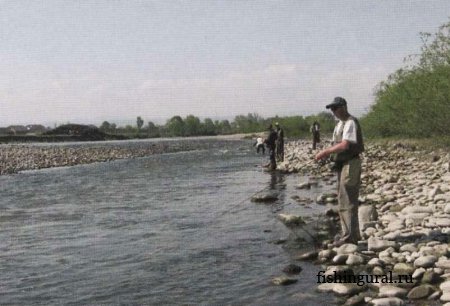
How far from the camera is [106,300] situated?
6.82 metres

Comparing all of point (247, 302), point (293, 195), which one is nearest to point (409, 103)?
point (293, 195)

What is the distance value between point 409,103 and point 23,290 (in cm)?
1997

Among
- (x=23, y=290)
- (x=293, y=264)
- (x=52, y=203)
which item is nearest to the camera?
(x=23, y=290)

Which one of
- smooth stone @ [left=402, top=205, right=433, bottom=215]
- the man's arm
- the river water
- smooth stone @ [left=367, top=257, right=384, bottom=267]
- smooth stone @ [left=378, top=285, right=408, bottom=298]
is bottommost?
the river water

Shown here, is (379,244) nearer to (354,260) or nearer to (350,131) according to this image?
(354,260)

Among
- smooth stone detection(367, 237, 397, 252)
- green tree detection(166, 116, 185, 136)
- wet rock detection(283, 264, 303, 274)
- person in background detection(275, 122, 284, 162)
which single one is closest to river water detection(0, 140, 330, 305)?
wet rock detection(283, 264, 303, 274)

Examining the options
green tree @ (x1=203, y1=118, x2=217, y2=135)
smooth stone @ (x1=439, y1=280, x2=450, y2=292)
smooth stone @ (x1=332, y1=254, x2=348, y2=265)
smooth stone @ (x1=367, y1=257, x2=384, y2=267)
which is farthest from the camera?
green tree @ (x1=203, y1=118, x2=217, y2=135)

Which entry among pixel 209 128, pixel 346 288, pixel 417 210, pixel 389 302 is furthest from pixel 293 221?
pixel 209 128

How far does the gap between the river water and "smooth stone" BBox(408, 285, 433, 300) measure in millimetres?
1084

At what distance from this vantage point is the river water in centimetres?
696

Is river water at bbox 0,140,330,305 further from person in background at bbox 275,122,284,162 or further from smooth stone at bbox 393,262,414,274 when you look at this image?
person in background at bbox 275,122,284,162

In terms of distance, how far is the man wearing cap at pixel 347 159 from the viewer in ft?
25.4

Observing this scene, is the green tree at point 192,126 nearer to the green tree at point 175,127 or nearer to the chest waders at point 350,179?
the green tree at point 175,127

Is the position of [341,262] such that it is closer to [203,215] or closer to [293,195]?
[203,215]
